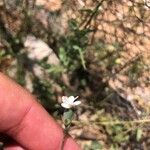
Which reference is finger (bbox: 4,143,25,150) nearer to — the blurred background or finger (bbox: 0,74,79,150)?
finger (bbox: 0,74,79,150)

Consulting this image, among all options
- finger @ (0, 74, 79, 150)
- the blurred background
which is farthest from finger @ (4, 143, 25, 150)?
the blurred background

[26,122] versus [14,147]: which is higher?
[26,122]

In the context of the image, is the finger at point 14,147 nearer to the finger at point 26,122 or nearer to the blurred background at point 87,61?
the finger at point 26,122

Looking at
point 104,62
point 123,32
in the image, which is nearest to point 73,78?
point 104,62

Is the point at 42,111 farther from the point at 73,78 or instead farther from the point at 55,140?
the point at 73,78

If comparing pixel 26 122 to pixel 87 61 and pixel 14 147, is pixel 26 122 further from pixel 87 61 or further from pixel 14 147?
pixel 87 61

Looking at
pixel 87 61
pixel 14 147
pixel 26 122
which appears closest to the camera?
pixel 26 122

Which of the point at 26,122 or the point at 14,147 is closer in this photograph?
the point at 26,122

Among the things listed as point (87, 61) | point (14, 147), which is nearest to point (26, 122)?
point (14, 147)
